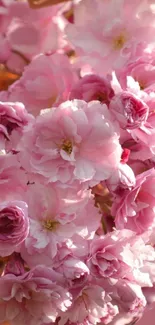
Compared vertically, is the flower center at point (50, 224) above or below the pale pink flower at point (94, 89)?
below

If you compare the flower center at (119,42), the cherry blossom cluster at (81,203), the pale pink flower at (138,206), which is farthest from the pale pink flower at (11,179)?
the flower center at (119,42)

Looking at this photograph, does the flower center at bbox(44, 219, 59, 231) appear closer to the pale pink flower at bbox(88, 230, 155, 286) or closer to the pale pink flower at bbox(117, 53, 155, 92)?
the pale pink flower at bbox(88, 230, 155, 286)

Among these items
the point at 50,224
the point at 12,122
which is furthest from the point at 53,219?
the point at 12,122

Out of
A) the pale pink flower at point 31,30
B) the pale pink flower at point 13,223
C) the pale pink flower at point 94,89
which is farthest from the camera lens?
the pale pink flower at point 31,30

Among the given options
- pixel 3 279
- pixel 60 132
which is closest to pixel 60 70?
pixel 60 132

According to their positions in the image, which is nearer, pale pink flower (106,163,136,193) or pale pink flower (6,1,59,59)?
pale pink flower (106,163,136,193)

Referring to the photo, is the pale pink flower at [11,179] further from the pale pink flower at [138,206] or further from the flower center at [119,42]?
the flower center at [119,42]

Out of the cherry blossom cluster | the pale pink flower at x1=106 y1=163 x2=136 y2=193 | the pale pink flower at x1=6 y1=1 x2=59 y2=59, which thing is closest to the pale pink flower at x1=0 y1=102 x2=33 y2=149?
the cherry blossom cluster
